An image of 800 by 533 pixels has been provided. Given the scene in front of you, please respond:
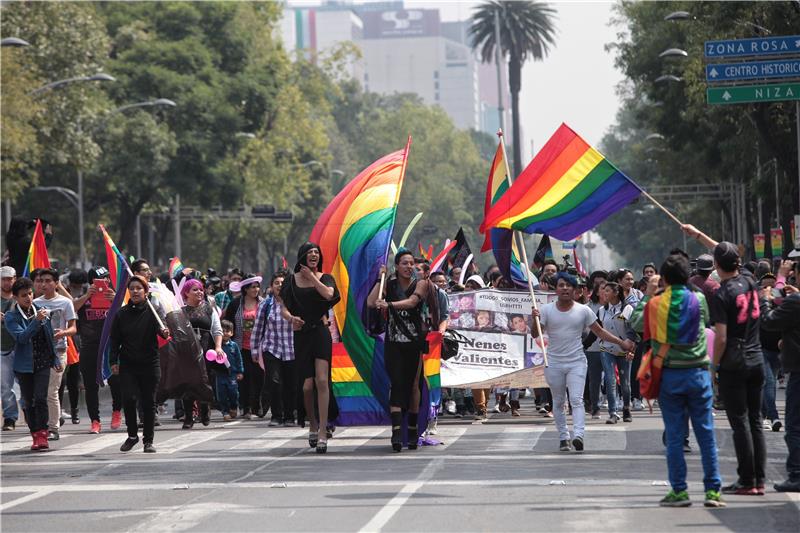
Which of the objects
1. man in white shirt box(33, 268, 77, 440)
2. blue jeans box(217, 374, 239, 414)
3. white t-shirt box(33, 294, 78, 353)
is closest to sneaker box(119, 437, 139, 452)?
man in white shirt box(33, 268, 77, 440)

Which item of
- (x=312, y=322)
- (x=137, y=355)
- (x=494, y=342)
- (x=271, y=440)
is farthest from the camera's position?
(x=494, y=342)

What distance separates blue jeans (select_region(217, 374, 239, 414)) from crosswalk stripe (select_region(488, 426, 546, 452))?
14.0 feet

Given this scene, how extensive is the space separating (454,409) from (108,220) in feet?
159

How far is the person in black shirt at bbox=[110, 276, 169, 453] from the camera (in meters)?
16.0

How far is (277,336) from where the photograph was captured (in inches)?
776

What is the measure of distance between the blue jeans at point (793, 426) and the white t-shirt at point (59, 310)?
26.9 ft

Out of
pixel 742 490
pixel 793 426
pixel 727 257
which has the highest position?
pixel 727 257

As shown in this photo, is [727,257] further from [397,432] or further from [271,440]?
[271,440]


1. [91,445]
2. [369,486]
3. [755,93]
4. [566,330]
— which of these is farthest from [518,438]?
[755,93]

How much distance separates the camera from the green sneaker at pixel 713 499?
11.0m

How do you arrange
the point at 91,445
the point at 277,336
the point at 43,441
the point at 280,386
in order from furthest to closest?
the point at 280,386, the point at 277,336, the point at 91,445, the point at 43,441

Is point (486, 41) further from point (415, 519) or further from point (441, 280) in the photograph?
point (415, 519)

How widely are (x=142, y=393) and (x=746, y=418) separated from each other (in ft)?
21.5

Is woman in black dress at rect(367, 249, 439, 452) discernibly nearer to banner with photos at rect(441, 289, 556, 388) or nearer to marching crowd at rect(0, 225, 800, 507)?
marching crowd at rect(0, 225, 800, 507)
